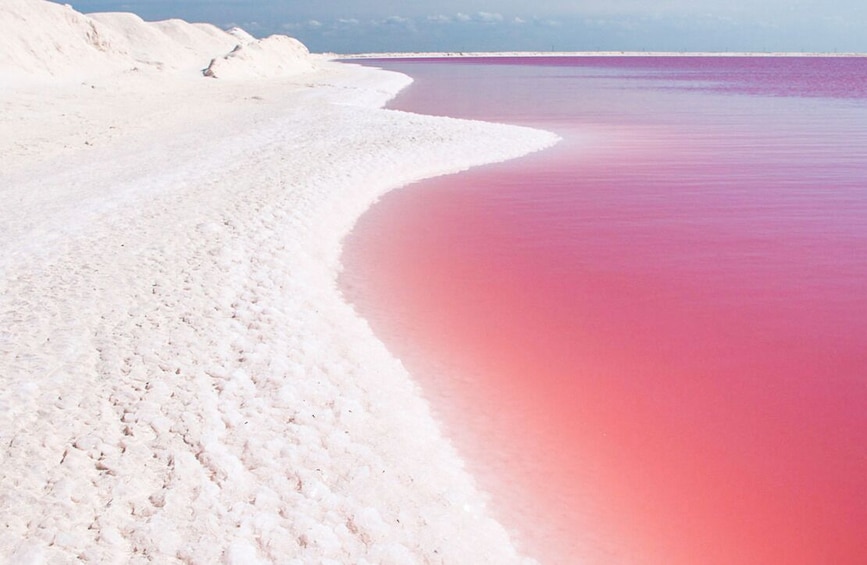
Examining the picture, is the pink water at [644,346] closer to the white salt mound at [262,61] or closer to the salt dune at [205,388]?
the salt dune at [205,388]

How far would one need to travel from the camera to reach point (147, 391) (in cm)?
559

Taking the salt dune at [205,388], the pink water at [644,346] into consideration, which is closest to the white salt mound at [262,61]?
the salt dune at [205,388]

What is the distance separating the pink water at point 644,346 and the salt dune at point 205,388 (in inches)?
19.7

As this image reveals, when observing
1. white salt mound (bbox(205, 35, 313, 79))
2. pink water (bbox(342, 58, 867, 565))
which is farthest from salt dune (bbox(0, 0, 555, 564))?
white salt mound (bbox(205, 35, 313, 79))

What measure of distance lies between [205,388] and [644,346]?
406cm

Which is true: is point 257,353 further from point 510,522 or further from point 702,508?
point 702,508

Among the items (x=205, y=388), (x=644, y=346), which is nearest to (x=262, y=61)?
(x=644, y=346)

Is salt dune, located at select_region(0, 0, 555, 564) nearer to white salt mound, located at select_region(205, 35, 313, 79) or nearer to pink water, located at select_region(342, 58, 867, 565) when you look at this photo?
pink water, located at select_region(342, 58, 867, 565)

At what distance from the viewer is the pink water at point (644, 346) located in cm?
486

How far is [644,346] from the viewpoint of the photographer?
289 inches

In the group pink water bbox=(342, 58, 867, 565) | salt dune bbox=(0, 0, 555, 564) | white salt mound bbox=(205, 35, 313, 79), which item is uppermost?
salt dune bbox=(0, 0, 555, 564)

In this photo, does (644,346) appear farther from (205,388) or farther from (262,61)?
(262,61)

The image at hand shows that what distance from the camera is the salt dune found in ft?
14.0

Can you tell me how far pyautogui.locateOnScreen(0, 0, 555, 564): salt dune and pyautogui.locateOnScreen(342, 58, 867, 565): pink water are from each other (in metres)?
0.50
